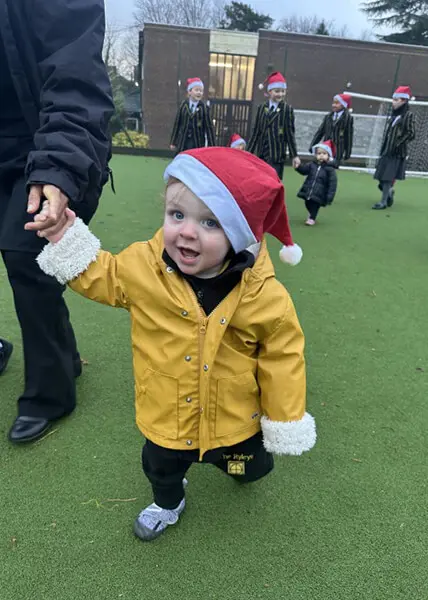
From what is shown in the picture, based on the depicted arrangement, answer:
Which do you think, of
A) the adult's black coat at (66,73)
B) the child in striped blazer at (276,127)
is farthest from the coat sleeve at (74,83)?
the child in striped blazer at (276,127)

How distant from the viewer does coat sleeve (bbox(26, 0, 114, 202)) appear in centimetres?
149

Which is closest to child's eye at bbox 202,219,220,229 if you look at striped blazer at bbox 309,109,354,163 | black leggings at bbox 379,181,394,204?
striped blazer at bbox 309,109,354,163

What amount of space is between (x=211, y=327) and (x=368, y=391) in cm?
159

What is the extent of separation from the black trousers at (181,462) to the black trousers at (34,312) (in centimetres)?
71

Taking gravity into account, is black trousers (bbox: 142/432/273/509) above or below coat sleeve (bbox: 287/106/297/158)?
below

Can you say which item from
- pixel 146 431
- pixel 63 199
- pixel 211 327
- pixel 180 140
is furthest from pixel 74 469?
pixel 180 140

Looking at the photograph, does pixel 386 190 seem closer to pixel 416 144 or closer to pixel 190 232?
pixel 416 144

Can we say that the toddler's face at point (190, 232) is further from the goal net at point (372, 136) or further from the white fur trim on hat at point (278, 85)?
the goal net at point (372, 136)

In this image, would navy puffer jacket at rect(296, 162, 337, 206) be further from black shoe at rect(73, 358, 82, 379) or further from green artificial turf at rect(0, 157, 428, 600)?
black shoe at rect(73, 358, 82, 379)

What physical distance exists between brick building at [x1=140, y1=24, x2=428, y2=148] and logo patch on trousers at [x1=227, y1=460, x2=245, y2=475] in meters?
21.0

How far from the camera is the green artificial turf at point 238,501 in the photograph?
1.60 metres

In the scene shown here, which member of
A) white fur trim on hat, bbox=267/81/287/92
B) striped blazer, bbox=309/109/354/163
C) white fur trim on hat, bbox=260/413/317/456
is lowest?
white fur trim on hat, bbox=260/413/317/456

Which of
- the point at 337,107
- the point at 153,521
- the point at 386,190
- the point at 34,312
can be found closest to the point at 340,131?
the point at 337,107

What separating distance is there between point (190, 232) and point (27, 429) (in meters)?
1.39
